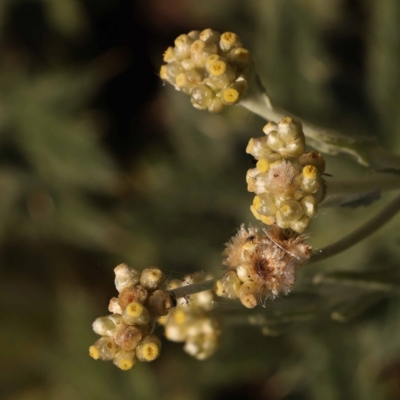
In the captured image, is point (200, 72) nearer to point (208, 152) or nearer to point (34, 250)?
point (208, 152)

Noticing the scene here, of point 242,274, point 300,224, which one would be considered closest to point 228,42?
point 300,224

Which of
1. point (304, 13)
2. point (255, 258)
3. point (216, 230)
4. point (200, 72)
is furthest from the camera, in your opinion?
point (216, 230)

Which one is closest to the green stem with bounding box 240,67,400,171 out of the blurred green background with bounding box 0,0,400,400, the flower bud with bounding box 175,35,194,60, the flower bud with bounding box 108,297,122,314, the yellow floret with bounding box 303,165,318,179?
the flower bud with bounding box 175,35,194,60

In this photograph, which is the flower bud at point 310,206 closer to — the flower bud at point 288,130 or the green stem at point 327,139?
the flower bud at point 288,130

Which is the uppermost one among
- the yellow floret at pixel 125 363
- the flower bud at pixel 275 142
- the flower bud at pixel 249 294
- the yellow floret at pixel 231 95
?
the yellow floret at pixel 231 95

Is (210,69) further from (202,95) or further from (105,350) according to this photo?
(105,350)

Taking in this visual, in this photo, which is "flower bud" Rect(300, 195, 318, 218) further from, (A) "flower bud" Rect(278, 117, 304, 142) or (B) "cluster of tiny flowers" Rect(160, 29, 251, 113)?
(B) "cluster of tiny flowers" Rect(160, 29, 251, 113)

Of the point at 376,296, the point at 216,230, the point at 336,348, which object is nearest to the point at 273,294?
the point at 376,296

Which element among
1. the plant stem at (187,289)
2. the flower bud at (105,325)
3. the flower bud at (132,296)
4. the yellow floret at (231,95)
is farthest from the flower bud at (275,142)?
the flower bud at (105,325)
